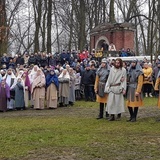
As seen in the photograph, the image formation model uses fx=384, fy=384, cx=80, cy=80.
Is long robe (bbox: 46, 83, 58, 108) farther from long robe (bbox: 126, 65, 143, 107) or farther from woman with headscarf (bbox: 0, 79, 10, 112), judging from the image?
long robe (bbox: 126, 65, 143, 107)

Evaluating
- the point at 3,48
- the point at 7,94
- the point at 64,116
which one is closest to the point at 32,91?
the point at 7,94

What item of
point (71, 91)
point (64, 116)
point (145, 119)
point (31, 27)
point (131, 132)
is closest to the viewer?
point (131, 132)

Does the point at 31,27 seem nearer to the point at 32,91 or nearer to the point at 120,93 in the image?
the point at 32,91

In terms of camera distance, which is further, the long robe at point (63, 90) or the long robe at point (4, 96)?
the long robe at point (63, 90)

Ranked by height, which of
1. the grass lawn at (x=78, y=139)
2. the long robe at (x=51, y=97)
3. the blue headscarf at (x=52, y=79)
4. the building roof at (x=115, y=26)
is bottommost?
the grass lawn at (x=78, y=139)

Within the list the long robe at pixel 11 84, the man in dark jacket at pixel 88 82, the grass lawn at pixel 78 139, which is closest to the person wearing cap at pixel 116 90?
the grass lawn at pixel 78 139

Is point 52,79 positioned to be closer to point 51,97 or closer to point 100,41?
point 51,97

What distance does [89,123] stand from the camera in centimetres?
1067

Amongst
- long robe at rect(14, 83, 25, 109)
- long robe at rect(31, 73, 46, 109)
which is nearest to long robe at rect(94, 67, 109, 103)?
long robe at rect(31, 73, 46, 109)

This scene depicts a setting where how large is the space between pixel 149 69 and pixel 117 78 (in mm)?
7185

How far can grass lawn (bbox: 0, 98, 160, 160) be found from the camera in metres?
7.04

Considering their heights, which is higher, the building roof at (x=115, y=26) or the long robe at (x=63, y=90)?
the building roof at (x=115, y=26)

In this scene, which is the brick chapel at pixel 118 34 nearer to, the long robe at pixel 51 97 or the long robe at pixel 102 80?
the long robe at pixel 51 97

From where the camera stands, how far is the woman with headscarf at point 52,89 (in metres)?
15.3
